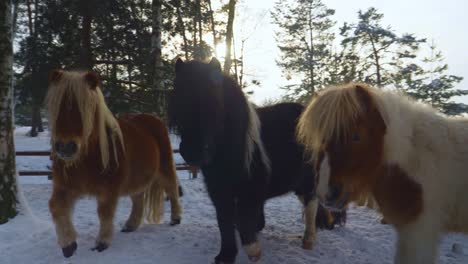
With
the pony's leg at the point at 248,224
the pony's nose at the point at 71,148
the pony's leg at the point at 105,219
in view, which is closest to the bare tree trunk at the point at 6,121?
the pony's leg at the point at 105,219

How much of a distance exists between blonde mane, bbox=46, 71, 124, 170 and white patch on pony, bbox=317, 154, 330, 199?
2414 millimetres

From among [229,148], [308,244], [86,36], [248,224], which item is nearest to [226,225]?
[248,224]

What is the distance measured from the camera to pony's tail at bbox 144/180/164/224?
5387 mm

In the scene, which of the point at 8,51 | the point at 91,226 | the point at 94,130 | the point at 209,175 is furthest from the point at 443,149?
the point at 8,51

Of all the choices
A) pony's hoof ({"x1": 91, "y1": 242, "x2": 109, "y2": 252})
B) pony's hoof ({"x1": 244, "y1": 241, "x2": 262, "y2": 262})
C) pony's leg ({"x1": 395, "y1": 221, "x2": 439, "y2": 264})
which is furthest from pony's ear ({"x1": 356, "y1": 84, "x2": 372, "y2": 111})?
pony's hoof ({"x1": 91, "y1": 242, "x2": 109, "y2": 252})

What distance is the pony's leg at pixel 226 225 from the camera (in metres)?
3.58

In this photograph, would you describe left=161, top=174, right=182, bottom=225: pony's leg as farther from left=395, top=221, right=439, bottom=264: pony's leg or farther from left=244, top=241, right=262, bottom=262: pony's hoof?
left=395, top=221, right=439, bottom=264: pony's leg

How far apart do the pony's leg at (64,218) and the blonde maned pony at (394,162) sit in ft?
8.70

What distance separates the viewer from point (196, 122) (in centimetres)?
304

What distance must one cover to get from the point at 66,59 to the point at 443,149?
832 centimetres

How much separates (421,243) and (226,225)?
1.76m

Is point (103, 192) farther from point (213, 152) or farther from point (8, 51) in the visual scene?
point (8, 51)

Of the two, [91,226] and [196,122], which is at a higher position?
[196,122]

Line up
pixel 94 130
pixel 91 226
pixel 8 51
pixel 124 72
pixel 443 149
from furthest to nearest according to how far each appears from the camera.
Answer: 1. pixel 124 72
2. pixel 8 51
3. pixel 91 226
4. pixel 94 130
5. pixel 443 149
